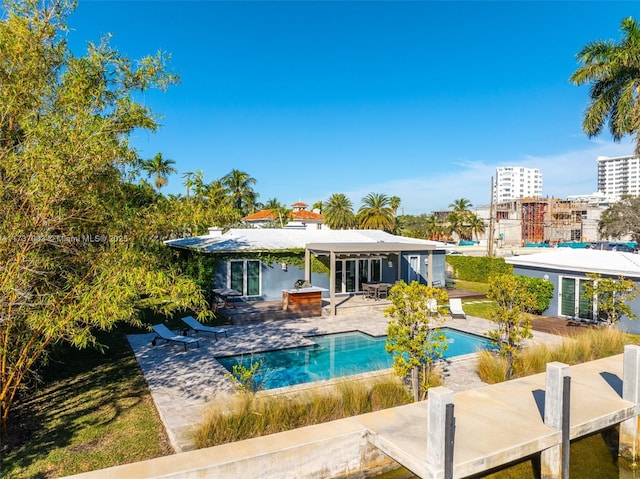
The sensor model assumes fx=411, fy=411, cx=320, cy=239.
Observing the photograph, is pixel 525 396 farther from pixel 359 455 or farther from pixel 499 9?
pixel 499 9

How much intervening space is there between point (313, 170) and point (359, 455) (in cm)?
3542

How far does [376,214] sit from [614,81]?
1080 inches

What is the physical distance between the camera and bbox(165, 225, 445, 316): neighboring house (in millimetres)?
17766

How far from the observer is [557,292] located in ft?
51.8

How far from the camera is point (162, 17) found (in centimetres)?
1505

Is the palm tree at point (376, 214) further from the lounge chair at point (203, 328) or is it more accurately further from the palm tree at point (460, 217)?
the lounge chair at point (203, 328)

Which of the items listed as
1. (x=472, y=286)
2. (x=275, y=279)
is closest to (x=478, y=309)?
(x=472, y=286)

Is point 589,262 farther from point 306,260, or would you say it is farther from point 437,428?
point 437,428

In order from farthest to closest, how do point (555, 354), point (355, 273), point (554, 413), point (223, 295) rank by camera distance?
point (355, 273) → point (223, 295) → point (555, 354) → point (554, 413)

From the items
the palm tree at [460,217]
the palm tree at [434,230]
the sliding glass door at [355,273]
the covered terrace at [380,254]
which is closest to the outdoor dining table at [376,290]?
the sliding glass door at [355,273]

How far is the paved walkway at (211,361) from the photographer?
7.19 m

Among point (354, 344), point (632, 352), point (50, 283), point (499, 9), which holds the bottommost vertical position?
point (354, 344)

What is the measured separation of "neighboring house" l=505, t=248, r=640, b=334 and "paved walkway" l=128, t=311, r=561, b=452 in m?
3.07

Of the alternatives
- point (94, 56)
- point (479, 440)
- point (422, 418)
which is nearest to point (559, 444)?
point (479, 440)
